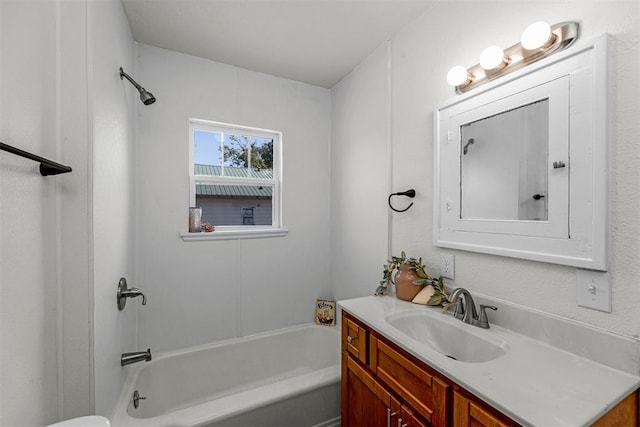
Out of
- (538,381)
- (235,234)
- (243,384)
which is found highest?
(235,234)

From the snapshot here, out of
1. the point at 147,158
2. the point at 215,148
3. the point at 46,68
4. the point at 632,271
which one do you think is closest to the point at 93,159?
the point at 46,68

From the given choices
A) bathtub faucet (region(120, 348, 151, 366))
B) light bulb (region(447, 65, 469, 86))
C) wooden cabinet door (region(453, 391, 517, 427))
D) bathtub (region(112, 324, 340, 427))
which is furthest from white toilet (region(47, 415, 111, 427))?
light bulb (region(447, 65, 469, 86))

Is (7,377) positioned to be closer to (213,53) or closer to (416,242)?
(416,242)

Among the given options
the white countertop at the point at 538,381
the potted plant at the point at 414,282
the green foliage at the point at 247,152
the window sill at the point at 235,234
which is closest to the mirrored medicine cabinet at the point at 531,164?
the potted plant at the point at 414,282

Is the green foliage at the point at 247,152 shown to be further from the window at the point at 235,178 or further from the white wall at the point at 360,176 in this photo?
the white wall at the point at 360,176

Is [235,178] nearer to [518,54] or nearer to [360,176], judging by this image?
[360,176]

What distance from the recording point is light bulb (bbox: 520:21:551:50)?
102 cm

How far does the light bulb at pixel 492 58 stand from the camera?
118 cm

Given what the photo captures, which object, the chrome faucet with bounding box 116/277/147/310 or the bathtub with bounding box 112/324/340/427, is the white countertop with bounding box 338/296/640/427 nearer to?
the bathtub with bounding box 112/324/340/427

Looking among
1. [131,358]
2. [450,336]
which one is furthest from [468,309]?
[131,358]

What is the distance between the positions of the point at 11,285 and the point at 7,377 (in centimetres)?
24

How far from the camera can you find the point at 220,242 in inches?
86.7

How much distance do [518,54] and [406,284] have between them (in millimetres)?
1165

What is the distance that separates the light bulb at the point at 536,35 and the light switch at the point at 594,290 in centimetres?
84
